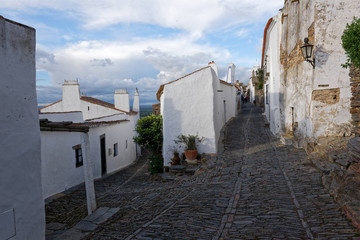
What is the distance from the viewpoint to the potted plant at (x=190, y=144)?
38.0 ft

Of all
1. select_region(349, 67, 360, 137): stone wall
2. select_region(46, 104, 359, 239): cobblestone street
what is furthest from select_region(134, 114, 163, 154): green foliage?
select_region(349, 67, 360, 137): stone wall

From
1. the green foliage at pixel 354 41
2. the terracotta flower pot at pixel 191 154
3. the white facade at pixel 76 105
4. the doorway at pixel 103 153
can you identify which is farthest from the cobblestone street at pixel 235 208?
the white facade at pixel 76 105

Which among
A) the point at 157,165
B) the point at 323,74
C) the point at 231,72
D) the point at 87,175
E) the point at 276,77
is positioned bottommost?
the point at 157,165

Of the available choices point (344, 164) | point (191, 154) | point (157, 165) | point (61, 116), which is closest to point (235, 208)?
point (344, 164)

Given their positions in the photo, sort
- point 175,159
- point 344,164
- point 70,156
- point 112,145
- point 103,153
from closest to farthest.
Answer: point 344,164 → point 175,159 → point 70,156 → point 103,153 → point 112,145

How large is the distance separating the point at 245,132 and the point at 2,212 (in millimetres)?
14084

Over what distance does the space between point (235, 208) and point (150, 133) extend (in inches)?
382

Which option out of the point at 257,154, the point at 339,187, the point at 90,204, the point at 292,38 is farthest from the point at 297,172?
the point at 292,38

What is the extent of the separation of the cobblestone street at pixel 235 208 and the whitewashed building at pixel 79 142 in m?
1.94

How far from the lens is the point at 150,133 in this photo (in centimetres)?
1504

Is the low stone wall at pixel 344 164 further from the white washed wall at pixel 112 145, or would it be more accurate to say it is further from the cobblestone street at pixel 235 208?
the white washed wall at pixel 112 145

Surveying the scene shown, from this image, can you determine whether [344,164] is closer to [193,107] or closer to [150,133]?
[193,107]

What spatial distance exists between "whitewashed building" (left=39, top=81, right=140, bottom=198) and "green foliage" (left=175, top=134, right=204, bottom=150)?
4.13 metres

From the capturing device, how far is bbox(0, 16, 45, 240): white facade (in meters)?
4.27
